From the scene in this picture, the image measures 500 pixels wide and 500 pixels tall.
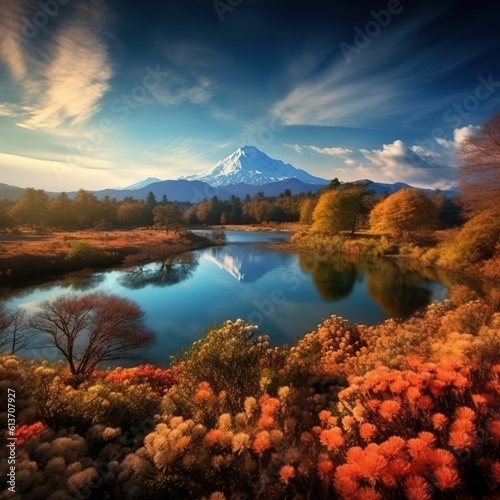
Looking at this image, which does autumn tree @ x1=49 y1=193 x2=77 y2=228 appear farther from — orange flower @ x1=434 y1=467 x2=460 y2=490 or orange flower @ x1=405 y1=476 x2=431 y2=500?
orange flower @ x1=434 y1=467 x2=460 y2=490

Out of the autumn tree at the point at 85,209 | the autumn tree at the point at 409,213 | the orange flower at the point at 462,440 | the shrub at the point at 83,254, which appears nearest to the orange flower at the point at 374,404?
the orange flower at the point at 462,440

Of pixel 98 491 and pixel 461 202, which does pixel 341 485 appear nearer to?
pixel 98 491

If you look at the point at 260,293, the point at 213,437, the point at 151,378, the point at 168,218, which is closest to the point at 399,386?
the point at 213,437

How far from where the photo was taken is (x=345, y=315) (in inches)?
783

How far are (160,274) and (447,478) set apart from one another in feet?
109

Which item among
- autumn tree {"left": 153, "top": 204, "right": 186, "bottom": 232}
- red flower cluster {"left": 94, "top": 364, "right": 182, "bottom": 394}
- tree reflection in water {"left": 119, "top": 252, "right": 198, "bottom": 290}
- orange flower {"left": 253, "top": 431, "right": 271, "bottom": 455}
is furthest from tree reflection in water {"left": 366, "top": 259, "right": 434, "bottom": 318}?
autumn tree {"left": 153, "top": 204, "right": 186, "bottom": 232}

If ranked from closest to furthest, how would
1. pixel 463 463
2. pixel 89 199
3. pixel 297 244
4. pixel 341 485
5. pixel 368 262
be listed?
1. pixel 341 485
2. pixel 463 463
3. pixel 368 262
4. pixel 297 244
5. pixel 89 199

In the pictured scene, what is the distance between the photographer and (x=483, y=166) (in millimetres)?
21609

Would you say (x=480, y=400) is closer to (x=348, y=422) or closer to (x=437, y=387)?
(x=437, y=387)

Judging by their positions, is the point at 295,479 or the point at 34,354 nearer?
the point at 295,479

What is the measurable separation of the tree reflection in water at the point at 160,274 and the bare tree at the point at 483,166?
2892 cm

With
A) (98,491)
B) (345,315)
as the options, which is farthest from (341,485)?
(345,315)

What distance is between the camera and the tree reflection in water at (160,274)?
28.6 meters

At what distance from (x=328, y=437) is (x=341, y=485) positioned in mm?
578
